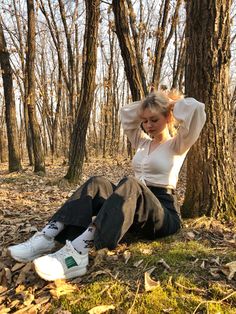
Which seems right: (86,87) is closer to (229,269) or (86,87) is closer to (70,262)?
(70,262)

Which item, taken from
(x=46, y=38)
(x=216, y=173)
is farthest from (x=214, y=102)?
(x=46, y=38)

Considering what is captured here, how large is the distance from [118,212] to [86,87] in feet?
17.3

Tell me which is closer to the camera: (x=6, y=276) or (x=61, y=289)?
(x=61, y=289)

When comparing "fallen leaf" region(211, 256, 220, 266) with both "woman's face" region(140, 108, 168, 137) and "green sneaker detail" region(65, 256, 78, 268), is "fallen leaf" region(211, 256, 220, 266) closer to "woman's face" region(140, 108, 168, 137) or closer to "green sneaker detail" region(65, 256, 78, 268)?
"green sneaker detail" region(65, 256, 78, 268)

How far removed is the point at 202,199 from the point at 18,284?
1960mm

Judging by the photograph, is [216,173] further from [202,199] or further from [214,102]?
[214,102]

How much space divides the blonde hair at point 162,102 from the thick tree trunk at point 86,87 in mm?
4366

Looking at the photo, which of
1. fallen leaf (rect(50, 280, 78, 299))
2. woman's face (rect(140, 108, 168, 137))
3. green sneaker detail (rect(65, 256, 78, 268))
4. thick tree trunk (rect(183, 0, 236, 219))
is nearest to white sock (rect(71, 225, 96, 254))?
green sneaker detail (rect(65, 256, 78, 268))

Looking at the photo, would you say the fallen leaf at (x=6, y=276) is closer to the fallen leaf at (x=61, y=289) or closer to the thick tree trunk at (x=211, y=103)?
the fallen leaf at (x=61, y=289)

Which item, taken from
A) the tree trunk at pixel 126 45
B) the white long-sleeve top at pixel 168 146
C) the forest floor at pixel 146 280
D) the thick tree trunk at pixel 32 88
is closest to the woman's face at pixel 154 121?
the white long-sleeve top at pixel 168 146

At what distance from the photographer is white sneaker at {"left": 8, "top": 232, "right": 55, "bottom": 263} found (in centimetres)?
271

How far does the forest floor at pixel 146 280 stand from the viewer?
210cm

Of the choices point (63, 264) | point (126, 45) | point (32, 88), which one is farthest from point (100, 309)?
point (32, 88)

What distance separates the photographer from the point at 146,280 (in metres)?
2.28
